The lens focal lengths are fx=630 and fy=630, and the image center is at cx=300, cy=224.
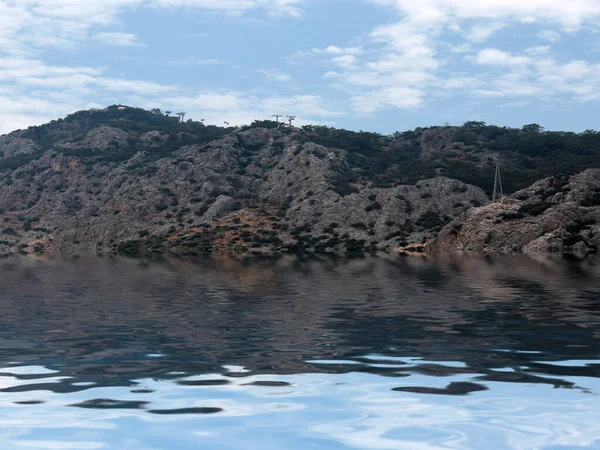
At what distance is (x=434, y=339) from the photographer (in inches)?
715

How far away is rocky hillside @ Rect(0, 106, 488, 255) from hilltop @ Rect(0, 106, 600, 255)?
1.20 ft

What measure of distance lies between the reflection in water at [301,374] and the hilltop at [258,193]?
89.6 meters

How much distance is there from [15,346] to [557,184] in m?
112

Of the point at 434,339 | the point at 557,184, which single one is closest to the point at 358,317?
the point at 434,339

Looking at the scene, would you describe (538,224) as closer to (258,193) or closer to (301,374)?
(258,193)

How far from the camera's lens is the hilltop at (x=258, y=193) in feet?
426

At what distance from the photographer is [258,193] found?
165 metres

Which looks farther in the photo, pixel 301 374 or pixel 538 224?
pixel 538 224

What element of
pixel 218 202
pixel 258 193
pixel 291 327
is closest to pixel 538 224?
pixel 218 202

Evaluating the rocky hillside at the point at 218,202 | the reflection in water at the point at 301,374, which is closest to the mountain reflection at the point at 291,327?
the reflection in water at the point at 301,374

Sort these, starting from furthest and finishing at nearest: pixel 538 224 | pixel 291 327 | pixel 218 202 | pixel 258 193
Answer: pixel 258 193 → pixel 218 202 → pixel 538 224 → pixel 291 327

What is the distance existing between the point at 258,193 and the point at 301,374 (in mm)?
152374

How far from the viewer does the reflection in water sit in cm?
934

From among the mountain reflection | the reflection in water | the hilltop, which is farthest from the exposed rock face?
the reflection in water
